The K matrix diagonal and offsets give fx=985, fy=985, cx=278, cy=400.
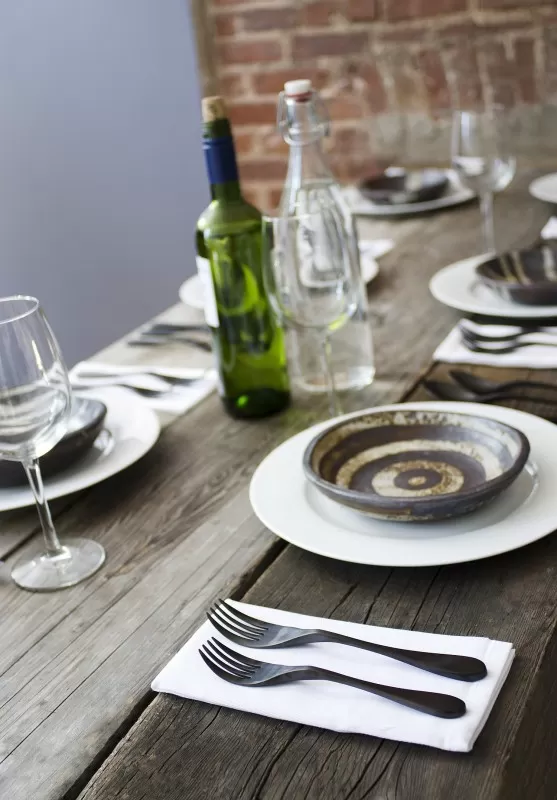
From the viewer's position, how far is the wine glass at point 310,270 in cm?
107

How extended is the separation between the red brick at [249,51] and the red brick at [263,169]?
32cm

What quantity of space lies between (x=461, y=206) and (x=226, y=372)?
3.43ft

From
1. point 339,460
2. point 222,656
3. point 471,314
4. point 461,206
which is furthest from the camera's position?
point 461,206

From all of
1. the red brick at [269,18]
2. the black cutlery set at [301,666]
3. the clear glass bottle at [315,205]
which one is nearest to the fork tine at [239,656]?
the black cutlery set at [301,666]

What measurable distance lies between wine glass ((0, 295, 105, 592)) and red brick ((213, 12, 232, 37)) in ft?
7.80

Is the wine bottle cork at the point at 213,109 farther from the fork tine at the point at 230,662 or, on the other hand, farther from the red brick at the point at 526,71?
the red brick at the point at 526,71

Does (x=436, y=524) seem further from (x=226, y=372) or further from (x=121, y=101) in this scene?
(x=121, y=101)

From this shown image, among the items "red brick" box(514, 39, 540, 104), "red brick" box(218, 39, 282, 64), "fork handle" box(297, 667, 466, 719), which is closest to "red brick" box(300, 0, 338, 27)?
"red brick" box(218, 39, 282, 64)

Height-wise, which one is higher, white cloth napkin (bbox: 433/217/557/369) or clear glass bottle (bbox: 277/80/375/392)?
clear glass bottle (bbox: 277/80/375/392)

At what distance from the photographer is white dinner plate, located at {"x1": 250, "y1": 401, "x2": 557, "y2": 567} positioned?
83cm

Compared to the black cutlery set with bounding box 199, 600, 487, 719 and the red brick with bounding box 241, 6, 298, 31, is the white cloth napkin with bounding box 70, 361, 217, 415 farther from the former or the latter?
the red brick with bounding box 241, 6, 298, 31

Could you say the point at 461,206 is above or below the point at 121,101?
below

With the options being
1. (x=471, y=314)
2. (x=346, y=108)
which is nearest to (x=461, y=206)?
(x=471, y=314)

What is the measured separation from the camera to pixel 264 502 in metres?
0.95
